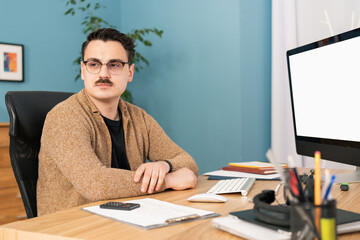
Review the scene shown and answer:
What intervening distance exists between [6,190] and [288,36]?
2193 mm

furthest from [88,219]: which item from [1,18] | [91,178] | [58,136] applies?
[1,18]

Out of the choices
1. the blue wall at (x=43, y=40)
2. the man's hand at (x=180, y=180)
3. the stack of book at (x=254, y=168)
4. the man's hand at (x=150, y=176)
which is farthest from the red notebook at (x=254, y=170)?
the blue wall at (x=43, y=40)

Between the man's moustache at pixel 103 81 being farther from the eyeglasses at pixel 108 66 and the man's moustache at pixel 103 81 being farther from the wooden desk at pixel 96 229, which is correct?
the wooden desk at pixel 96 229

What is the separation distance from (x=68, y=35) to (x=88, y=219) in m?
3.05

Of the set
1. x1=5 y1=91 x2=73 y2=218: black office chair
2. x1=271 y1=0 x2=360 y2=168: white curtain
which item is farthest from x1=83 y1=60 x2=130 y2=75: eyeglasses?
x1=271 y1=0 x2=360 y2=168: white curtain

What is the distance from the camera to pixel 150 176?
125 centimetres

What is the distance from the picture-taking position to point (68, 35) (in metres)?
3.68

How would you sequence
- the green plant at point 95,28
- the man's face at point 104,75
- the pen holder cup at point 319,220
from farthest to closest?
the green plant at point 95,28 → the man's face at point 104,75 → the pen holder cup at point 319,220

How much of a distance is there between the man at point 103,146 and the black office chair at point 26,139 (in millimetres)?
40

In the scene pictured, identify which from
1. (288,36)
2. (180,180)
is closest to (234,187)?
(180,180)

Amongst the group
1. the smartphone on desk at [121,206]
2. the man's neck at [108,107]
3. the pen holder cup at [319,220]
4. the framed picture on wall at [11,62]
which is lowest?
the smartphone on desk at [121,206]

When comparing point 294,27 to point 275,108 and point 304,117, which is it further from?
point 304,117

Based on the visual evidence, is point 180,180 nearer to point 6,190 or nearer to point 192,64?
point 6,190

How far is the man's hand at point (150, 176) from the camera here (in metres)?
1.22
